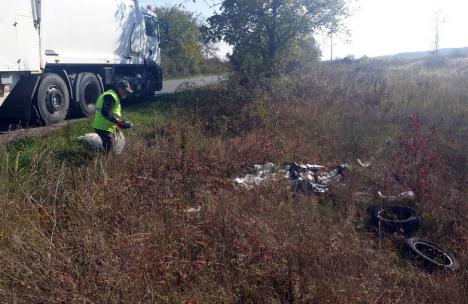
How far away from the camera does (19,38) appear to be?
7.43 metres

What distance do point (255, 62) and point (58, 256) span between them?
12.8m

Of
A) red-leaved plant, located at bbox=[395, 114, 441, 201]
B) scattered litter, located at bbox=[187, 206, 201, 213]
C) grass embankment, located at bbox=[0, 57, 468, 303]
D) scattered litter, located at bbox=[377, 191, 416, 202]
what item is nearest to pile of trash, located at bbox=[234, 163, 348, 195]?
grass embankment, located at bbox=[0, 57, 468, 303]

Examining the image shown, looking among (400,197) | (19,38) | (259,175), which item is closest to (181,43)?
→ (19,38)

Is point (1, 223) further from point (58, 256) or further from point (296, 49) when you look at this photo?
point (296, 49)

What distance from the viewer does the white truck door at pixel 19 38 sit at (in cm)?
707

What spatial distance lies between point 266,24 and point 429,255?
39.7 ft

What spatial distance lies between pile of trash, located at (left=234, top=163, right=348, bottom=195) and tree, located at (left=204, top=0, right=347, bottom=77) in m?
8.21

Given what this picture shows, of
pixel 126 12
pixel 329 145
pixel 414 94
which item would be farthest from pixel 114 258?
pixel 414 94

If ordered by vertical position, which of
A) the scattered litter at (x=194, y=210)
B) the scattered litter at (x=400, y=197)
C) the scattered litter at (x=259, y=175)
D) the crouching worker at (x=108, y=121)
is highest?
the crouching worker at (x=108, y=121)

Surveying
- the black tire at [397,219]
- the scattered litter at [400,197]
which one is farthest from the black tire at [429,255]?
the scattered litter at [400,197]

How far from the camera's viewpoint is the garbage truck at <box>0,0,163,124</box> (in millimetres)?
7449

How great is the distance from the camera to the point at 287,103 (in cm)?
1112

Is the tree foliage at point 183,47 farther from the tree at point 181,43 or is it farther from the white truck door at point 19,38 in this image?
the white truck door at point 19,38

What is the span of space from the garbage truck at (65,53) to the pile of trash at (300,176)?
480 cm
